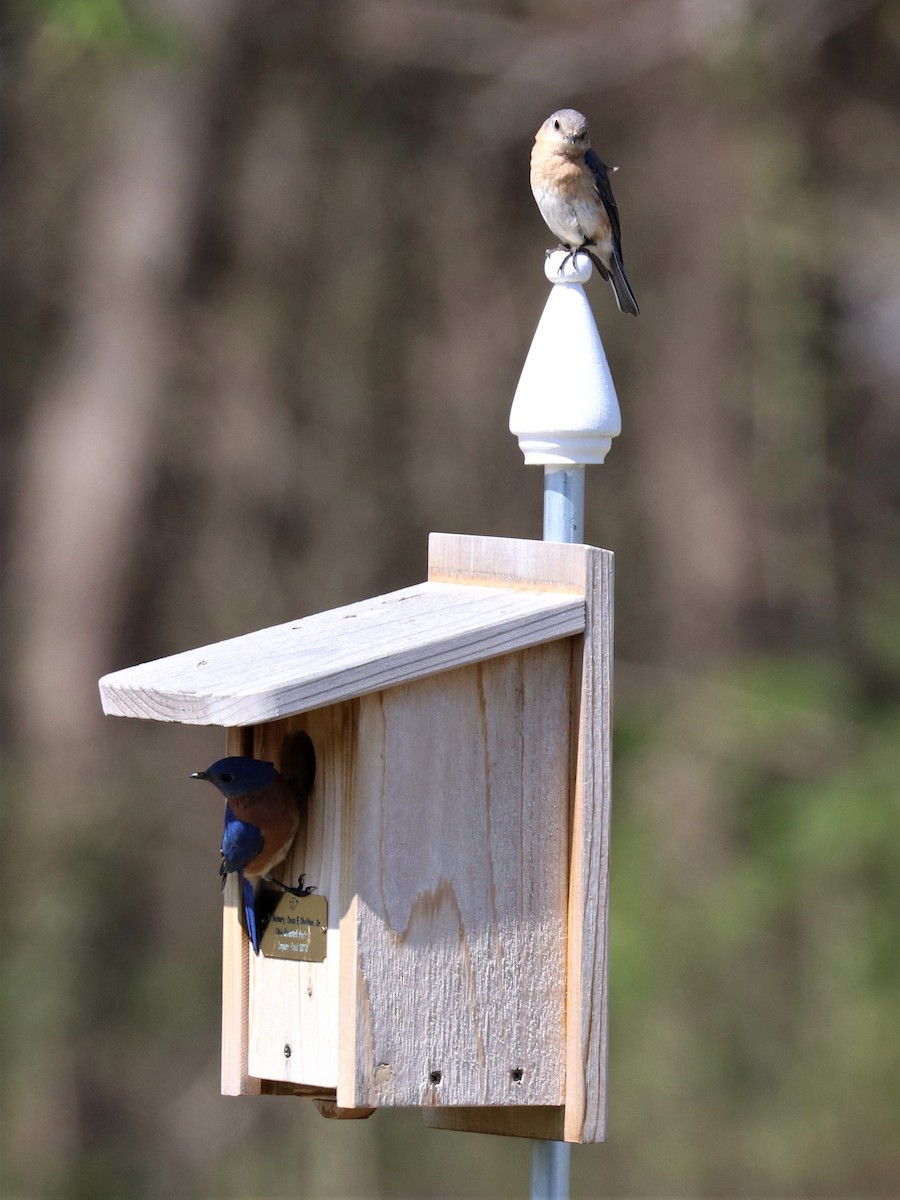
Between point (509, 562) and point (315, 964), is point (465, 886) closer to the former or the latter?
point (315, 964)

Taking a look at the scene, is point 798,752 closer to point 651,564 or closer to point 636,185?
point 651,564

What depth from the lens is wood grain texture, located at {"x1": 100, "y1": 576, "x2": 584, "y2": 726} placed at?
2.14 m

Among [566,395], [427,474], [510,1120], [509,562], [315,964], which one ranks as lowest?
[510,1120]

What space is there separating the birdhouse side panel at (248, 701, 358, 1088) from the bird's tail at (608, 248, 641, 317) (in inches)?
40.6

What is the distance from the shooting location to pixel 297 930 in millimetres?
2379

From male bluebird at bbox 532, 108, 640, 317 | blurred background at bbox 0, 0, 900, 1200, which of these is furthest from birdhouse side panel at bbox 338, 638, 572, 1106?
blurred background at bbox 0, 0, 900, 1200

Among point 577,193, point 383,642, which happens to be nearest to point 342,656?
point 383,642

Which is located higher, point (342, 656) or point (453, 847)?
point (342, 656)

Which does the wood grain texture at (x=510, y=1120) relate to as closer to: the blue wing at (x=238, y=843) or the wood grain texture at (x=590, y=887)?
the wood grain texture at (x=590, y=887)

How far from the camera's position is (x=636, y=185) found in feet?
27.2

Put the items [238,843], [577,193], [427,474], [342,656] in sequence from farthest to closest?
[427,474]
[577,193]
[238,843]
[342,656]

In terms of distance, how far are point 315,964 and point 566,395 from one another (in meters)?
0.82

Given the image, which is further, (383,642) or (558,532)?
(558,532)

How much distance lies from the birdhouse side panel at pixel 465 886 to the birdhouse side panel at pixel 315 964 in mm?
49
